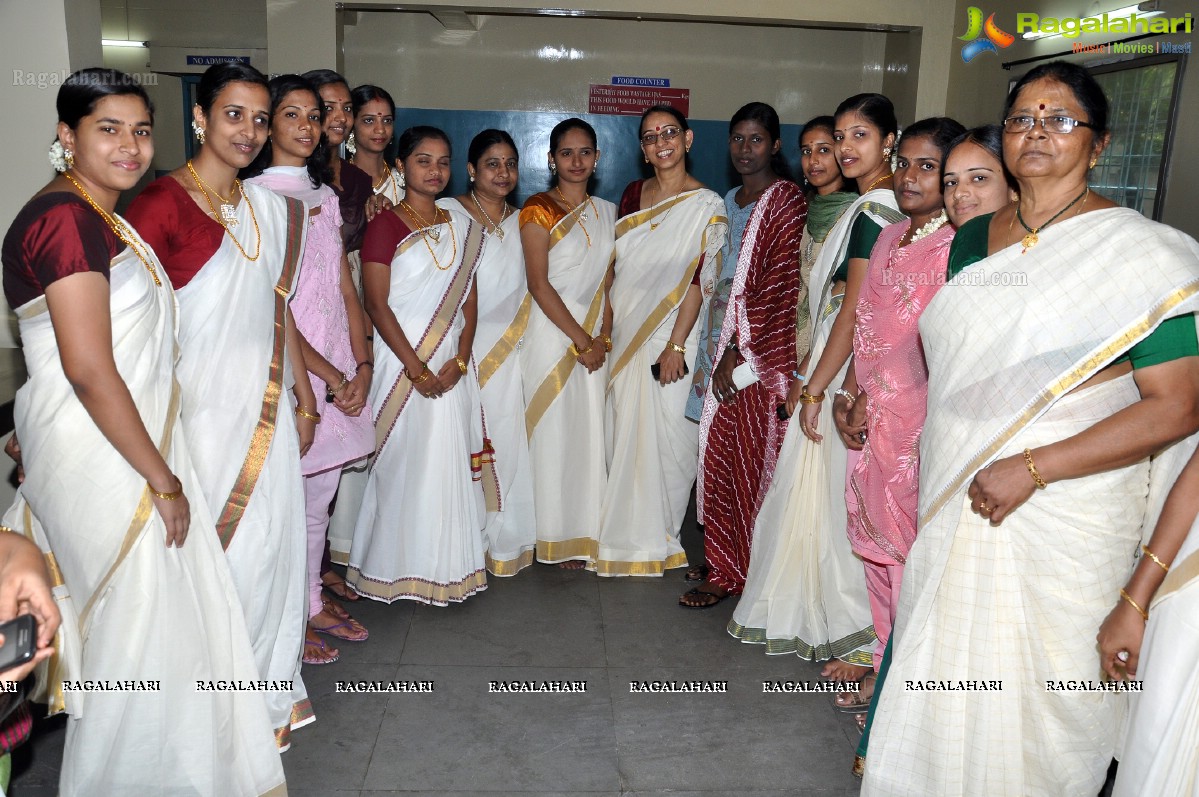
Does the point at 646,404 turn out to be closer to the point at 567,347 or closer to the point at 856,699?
the point at 567,347

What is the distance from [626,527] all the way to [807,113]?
453cm

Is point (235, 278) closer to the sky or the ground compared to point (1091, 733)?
closer to the sky

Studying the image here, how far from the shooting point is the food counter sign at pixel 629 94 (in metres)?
7.16

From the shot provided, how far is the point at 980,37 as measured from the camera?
5691 millimetres

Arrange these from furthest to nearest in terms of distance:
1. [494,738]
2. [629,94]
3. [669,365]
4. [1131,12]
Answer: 1. [629,94]
2. [1131,12]
3. [669,365]
4. [494,738]

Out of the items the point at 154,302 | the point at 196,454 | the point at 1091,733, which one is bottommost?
the point at 1091,733

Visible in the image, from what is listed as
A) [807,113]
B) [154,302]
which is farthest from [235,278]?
[807,113]

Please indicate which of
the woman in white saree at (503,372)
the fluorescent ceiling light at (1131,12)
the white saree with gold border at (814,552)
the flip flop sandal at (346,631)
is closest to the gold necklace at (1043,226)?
the white saree with gold border at (814,552)

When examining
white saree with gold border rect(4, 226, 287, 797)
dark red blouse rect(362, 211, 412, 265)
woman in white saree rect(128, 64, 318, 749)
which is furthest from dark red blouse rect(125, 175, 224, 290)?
dark red blouse rect(362, 211, 412, 265)

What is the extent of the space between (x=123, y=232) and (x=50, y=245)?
20 centimetres

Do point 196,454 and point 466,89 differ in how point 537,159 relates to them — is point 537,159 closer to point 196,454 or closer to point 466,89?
point 466,89

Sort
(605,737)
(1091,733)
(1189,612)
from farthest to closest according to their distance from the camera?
1. (605,737)
2. (1091,733)
3. (1189,612)

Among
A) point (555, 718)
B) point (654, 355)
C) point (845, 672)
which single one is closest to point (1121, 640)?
point (845, 672)

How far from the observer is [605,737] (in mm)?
2684
